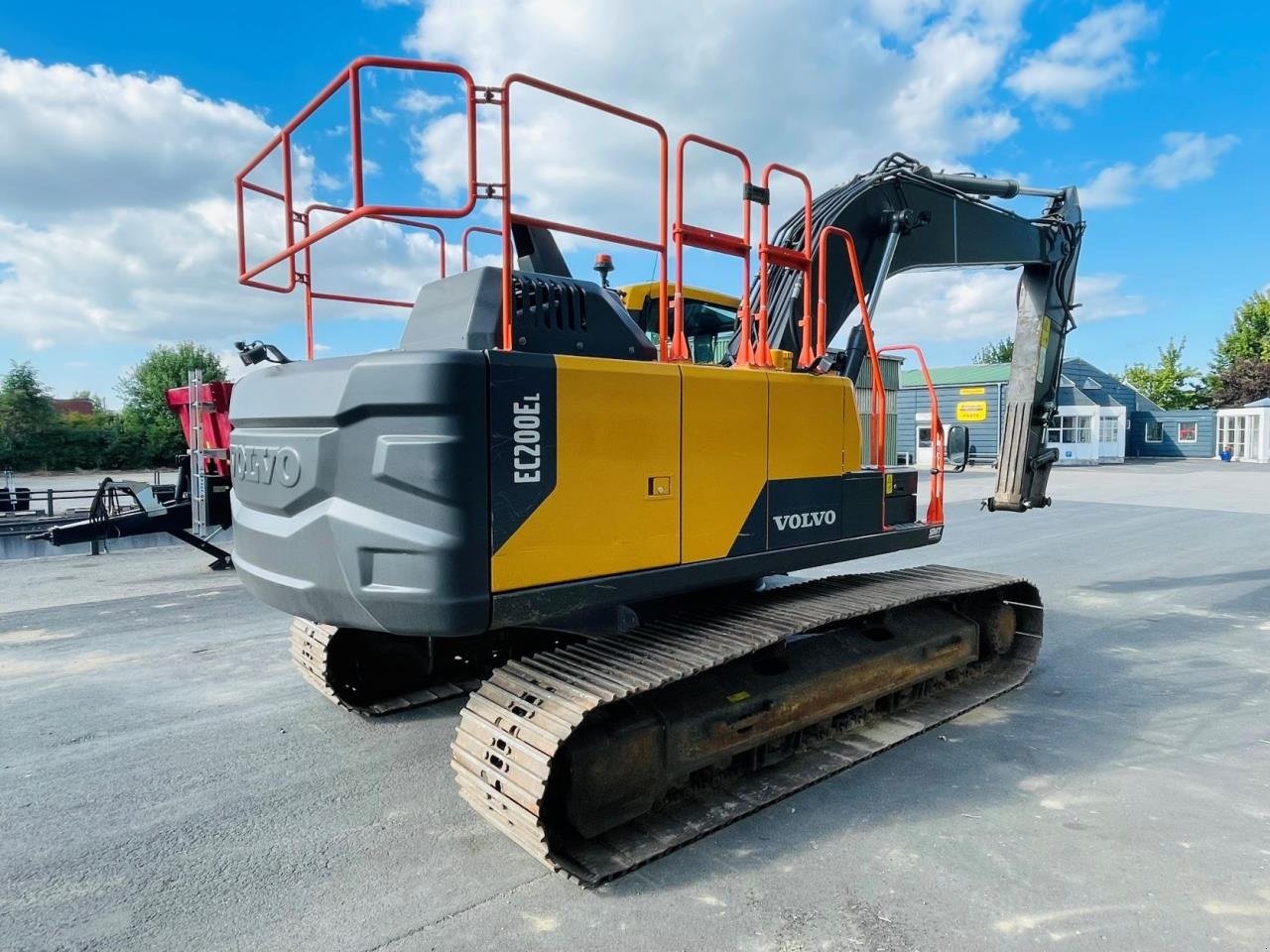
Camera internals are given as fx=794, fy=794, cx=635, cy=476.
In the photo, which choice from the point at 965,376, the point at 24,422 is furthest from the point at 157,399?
the point at 965,376

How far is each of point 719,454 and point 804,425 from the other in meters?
0.63

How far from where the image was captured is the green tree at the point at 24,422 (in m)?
34.6

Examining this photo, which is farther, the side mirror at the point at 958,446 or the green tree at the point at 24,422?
the green tree at the point at 24,422

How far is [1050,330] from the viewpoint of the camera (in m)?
7.04

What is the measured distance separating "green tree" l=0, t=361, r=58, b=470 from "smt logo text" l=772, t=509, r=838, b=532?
40.6 m

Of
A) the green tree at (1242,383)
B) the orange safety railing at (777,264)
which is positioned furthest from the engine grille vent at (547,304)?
the green tree at (1242,383)

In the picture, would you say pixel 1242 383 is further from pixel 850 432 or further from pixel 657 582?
pixel 657 582

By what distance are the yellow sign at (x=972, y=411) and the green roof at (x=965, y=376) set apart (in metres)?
0.97

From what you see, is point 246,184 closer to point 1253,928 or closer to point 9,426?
point 1253,928

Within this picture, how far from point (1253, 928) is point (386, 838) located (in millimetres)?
3152

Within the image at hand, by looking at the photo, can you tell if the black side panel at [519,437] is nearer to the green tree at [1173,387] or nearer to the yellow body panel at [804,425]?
the yellow body panel at [804,425]

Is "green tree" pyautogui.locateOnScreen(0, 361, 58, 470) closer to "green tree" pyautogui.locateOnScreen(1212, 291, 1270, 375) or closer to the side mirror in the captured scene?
the side mirror

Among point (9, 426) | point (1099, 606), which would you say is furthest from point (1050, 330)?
point (9, 426)

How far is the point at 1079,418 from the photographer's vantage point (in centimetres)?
3400
